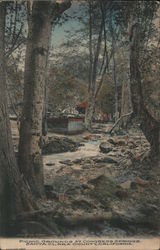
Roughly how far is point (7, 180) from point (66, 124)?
30.0 inches

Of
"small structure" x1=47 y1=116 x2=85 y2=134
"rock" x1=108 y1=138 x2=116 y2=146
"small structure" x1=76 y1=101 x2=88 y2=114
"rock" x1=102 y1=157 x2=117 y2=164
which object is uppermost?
"small structure" x1=76 y1=101 x2=88 y2=114

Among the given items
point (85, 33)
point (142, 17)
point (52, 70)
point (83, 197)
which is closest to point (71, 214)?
point (83, 197)

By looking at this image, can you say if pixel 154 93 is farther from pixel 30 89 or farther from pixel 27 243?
pixel 27 243

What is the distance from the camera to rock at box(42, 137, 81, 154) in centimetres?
331

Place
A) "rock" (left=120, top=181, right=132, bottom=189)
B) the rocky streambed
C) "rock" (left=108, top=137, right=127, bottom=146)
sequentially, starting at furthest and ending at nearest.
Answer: "rock" (left=108, top=137, right=127, bottom=146) < "rock" (left=120, top=181, right=132, bottom=189) < the rocky streambed

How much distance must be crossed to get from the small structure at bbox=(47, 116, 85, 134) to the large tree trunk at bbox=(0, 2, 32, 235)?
16.4 inches

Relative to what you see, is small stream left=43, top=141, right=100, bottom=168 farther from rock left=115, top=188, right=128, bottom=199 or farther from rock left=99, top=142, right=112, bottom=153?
rock left=115, top=188, right=128, bottom=199

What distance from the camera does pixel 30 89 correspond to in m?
3.21

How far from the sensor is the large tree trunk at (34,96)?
3.21 metres

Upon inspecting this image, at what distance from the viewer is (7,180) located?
3115 mm

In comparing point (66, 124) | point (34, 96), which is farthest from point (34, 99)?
point (66, 124)

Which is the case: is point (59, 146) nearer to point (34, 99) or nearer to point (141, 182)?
point (34, 99)

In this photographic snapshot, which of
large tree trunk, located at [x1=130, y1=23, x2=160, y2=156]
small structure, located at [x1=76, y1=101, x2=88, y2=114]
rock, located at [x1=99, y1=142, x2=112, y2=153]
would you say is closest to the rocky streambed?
rock, located at [x1=99, y1=142, x2=112, y2=153]

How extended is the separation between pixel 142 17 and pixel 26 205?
80.3 inches
